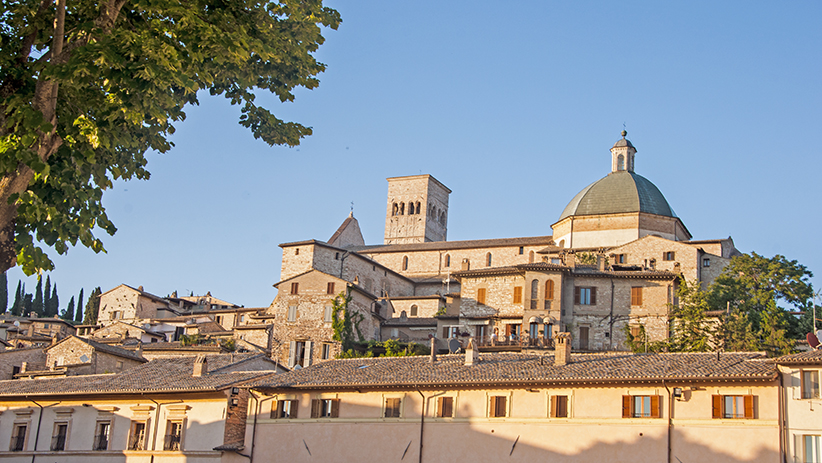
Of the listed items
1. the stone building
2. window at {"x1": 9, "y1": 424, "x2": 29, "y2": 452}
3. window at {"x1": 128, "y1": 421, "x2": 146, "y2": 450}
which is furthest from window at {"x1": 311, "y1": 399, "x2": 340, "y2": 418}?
the stone building

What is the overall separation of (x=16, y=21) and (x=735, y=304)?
151ft

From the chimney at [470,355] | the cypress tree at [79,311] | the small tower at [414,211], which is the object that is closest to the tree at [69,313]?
the cypress tree at [79,311]

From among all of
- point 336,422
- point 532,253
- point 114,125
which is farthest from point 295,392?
point 532,253

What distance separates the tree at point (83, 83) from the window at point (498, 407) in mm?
17519

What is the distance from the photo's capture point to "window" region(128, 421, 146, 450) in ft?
105

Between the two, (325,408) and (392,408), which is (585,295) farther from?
(325,408)

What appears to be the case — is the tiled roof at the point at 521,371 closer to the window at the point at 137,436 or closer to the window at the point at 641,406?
the window at the point at 641,406

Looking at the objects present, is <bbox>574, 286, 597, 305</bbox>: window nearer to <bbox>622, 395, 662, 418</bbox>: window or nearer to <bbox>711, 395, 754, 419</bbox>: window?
<bbox>622, 395, 662, 418</bbox>: window

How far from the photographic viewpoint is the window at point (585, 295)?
48062 millimetres

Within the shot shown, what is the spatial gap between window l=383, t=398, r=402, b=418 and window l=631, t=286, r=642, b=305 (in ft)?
75.9

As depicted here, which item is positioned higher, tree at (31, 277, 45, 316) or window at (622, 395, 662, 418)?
tree at (31, 277, 45, 316)

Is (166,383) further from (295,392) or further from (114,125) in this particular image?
A: (114,125)

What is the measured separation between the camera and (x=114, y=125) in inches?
423

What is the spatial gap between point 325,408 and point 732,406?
13213 mm
